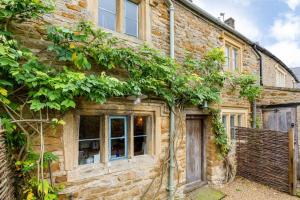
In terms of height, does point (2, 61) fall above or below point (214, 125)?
above

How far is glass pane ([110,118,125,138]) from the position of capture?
4.71 m

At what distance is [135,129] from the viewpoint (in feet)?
17.0

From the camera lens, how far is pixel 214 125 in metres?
7.10

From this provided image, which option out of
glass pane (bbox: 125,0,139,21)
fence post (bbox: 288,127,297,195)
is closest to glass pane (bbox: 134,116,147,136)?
glass pane (bbox: 125,0,139,21)

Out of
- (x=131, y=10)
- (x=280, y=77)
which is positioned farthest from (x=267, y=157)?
(x=280, y=77)

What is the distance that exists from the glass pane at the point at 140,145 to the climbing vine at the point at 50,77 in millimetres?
1113

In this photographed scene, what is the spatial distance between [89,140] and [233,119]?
5.87 m

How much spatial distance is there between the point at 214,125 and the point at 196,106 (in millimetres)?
1060

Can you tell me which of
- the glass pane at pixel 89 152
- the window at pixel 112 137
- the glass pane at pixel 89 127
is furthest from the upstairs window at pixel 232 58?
the glass pane at pixel 89 152

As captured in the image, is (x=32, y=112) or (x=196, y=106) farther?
(x=196, y=106)

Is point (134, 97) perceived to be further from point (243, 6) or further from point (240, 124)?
point (243, 6)

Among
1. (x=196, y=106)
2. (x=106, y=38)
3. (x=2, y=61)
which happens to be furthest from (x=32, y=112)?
(x=196, y=106)

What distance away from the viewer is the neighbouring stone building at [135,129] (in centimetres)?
397

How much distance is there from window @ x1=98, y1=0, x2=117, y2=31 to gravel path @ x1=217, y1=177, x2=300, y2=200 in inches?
219
